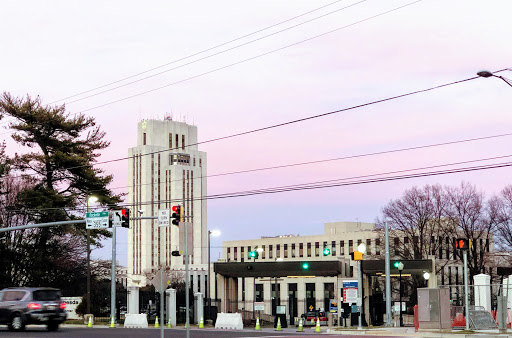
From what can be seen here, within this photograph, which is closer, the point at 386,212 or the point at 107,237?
the point at 107,237

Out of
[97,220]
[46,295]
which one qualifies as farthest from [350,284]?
[46,295]

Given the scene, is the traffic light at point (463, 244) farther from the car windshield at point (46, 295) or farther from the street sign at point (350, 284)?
the car windshield at point (46, 295)

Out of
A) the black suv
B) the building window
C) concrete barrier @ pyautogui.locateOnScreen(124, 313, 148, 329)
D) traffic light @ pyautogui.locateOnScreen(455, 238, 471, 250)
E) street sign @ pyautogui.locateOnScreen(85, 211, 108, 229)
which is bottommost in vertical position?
the building window

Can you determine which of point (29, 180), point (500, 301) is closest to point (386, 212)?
point (29, 180)

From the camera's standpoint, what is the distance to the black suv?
3294 centimetres

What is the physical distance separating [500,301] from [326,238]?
12163 cm

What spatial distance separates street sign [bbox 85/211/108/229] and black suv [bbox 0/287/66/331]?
572 inches

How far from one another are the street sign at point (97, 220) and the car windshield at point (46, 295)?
13922 mm

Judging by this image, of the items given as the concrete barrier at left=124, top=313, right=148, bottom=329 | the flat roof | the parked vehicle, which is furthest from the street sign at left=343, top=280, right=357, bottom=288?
the parked vehicle

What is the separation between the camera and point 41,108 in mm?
67812

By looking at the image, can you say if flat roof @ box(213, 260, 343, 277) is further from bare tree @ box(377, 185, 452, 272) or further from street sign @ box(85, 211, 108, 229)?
bare tree @ box(377, 185, 452, 272)

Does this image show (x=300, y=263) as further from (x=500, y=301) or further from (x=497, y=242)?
(x=497, y=242)

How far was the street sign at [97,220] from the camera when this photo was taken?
158 ft

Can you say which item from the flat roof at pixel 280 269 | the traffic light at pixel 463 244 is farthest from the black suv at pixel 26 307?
the flat roof at pixel 280 269
